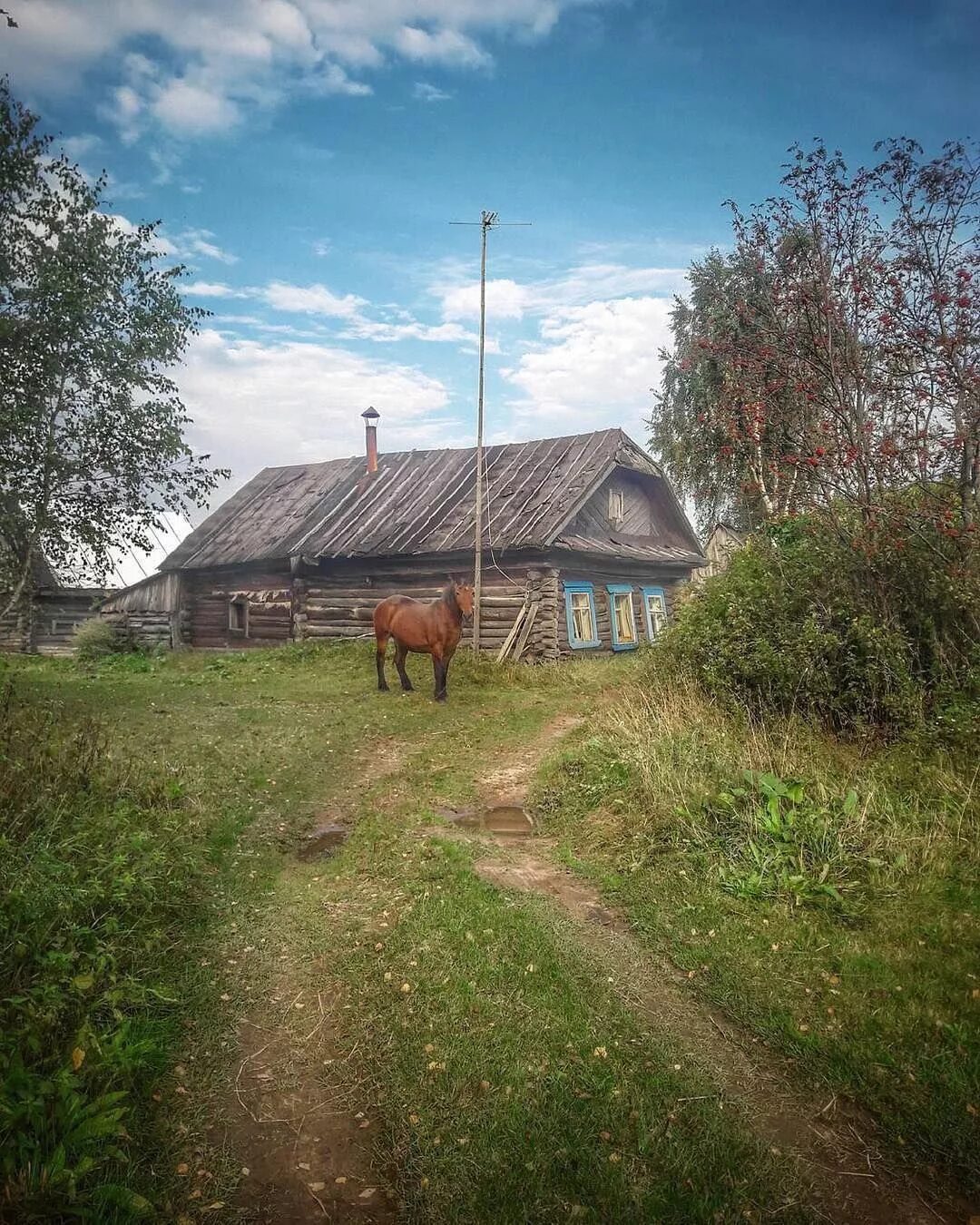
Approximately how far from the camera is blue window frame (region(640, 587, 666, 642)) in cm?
2103

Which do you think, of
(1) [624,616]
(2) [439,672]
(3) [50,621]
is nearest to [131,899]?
(2) [439,672]

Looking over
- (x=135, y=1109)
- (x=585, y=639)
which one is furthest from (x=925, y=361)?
(x=585, y=639)

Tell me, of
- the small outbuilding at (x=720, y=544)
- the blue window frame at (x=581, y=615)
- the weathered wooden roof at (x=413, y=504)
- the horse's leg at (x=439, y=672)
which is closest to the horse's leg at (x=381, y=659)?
the horse's leg at (x=439, y=672)

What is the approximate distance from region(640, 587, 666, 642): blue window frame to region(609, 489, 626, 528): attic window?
219cm

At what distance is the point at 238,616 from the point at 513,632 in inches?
424

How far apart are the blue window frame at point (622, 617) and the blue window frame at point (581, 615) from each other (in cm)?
90

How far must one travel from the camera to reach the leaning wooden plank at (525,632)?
16.8m

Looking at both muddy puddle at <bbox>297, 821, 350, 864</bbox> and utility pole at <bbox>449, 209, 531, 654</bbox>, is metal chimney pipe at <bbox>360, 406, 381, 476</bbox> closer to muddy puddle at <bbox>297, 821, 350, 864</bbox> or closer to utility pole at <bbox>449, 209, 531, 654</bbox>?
utility pole at <bbox>449, 209, 531, 654</bbox>

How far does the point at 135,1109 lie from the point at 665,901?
3576 millimetres

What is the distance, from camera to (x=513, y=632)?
16.8 metres

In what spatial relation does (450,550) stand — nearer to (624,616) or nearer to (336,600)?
(336,600)

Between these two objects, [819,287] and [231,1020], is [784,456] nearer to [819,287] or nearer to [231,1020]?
[819,287]

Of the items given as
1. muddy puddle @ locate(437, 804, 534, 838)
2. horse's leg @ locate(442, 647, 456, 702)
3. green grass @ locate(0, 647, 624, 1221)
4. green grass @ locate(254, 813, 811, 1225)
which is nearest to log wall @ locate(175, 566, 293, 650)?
horse's leg @ locate(442, 647, 456, 702)

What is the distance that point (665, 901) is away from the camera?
5.21 m
